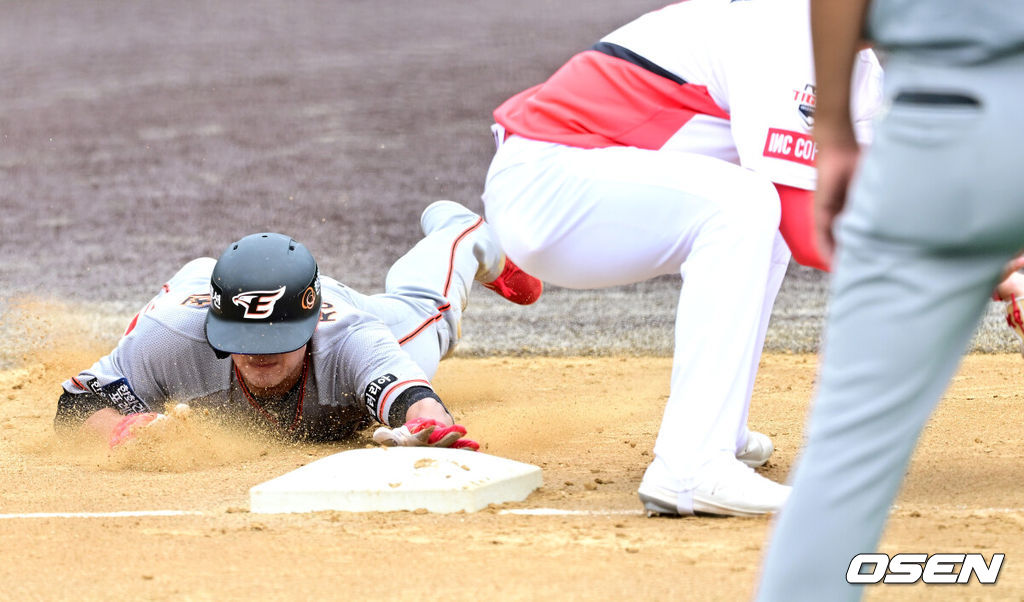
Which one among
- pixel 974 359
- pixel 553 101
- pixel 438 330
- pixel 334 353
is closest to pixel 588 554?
pixel 553 101

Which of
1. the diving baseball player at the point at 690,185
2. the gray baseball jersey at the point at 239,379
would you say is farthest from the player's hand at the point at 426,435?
the diving baseball player at the point at 690,185

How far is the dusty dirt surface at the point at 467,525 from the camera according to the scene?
7.61ft

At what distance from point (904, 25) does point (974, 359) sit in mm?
3852

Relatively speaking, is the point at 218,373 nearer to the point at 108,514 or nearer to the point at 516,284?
the point at 108,514

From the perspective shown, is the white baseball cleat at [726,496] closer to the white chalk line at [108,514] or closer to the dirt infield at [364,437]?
the dirt infield at [364,437]

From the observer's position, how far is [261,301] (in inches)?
142

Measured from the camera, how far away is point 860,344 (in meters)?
1.39

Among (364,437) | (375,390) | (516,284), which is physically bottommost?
(364,437)

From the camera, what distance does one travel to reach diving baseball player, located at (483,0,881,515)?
2.56 m

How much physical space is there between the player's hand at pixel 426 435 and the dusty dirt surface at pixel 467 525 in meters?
0.25

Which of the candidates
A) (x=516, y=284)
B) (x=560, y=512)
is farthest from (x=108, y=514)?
(x=516, y=284)

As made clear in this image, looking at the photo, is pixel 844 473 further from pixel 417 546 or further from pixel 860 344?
pixel 417 546

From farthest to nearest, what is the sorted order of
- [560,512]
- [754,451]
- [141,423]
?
[141,423] < [754,451] < [560,512]

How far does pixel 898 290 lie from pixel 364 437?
2.76 meters
